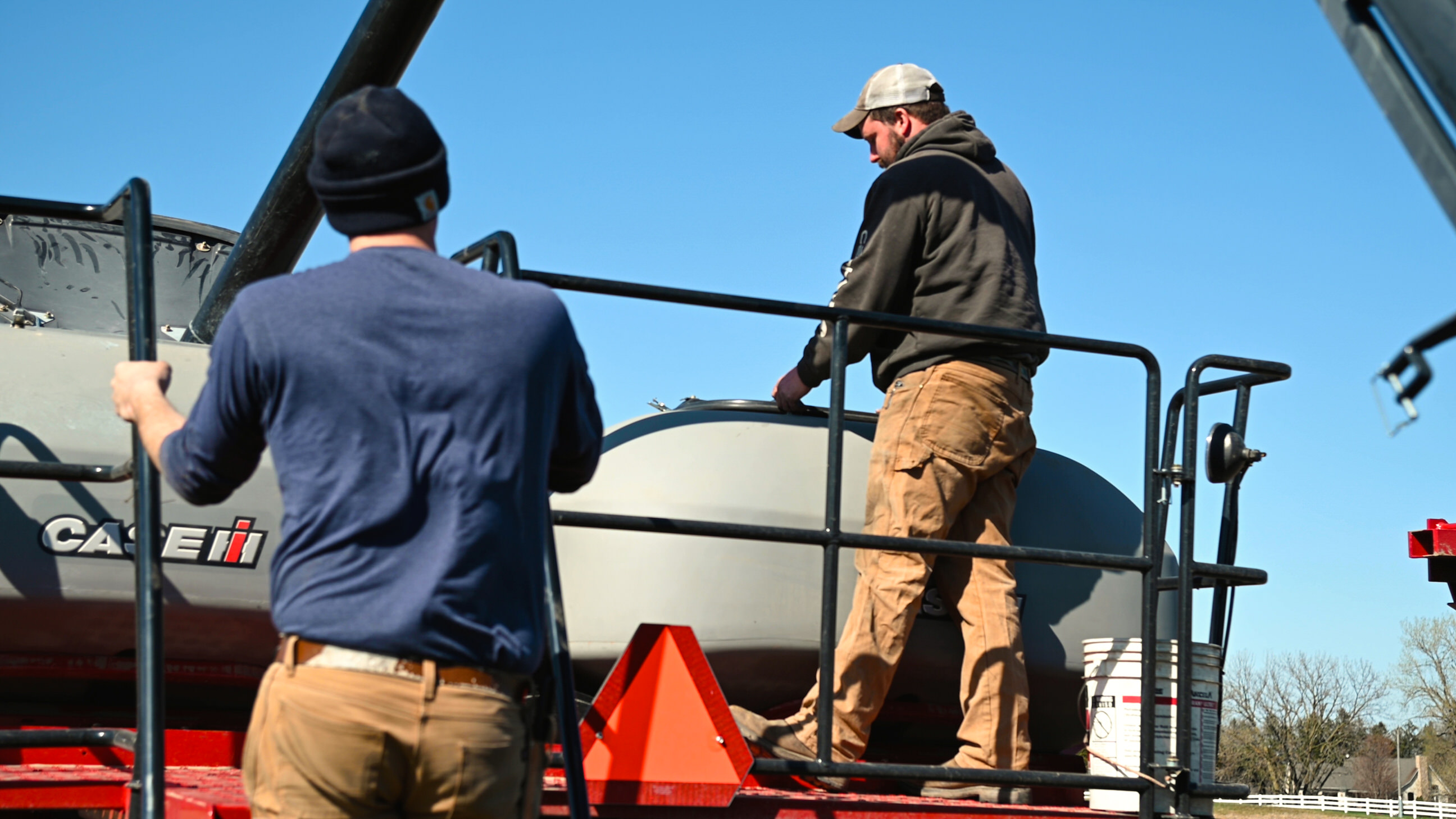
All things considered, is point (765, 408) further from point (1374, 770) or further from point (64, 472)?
point (1374, 770)

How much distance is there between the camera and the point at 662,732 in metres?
3.21

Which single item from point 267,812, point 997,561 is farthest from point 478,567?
point 997,561

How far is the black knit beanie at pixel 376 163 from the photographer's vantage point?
188cm

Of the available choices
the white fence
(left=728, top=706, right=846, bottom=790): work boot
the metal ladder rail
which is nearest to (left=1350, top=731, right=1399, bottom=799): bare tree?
the white fence

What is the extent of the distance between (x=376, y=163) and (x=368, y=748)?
2.46 ft

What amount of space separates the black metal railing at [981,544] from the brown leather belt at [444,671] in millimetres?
1265

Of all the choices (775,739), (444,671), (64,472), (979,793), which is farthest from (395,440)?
(979,793)

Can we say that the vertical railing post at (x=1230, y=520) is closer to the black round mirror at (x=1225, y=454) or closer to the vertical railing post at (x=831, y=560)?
the black round mirror at (x=1225, y=454)

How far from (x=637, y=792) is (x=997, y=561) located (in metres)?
1.44

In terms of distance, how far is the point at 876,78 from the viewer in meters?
4.52

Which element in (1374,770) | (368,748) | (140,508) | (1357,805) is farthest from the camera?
(1374,770)

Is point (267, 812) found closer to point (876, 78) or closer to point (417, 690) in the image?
point (417, 690)

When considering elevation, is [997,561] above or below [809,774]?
above

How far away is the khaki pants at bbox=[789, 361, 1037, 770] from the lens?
392 centimetres
